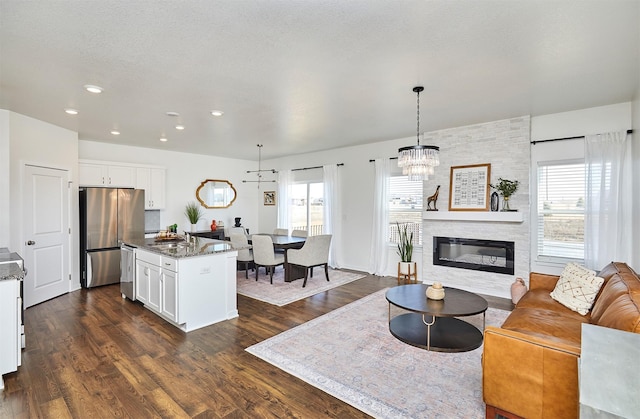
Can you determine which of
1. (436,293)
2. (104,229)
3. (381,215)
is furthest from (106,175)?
(436,293)

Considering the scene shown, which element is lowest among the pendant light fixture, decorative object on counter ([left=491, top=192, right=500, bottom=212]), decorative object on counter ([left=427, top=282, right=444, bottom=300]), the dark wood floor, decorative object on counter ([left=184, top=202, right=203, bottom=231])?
the dark wood floor

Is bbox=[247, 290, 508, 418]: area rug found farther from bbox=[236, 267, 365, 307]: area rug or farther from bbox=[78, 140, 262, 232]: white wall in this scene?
bbox=[78, 140, 262, 232]: white wall

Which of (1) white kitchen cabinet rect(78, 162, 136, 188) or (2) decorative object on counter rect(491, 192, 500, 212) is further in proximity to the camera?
(1) white kitchen cabinet rect(78, 162, 136, 188)

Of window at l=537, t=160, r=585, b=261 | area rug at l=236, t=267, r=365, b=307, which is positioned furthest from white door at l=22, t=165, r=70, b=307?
window at l=537, t=160, r=585, b=261

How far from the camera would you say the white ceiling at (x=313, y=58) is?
6.48 ft

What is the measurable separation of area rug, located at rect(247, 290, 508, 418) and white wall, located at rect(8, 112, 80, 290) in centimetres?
374

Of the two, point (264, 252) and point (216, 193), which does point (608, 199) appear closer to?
point (264, 252)

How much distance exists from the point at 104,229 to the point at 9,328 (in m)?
3.17

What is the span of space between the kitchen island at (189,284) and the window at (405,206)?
11.2ft

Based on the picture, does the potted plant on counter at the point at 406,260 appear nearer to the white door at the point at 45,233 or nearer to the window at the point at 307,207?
the window at the point at 307,207

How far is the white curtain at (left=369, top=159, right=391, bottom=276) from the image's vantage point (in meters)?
6.05

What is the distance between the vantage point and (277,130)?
202 inches

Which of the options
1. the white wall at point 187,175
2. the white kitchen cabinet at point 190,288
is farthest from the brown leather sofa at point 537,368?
the white wall at point 187,175

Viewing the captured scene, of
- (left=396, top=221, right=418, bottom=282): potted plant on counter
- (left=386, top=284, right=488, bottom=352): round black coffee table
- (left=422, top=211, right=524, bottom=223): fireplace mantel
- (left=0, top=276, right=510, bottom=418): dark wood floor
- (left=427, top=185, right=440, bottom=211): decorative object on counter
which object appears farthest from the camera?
(left=396, top=221, right=418, bottom=282): potted plant on counter
